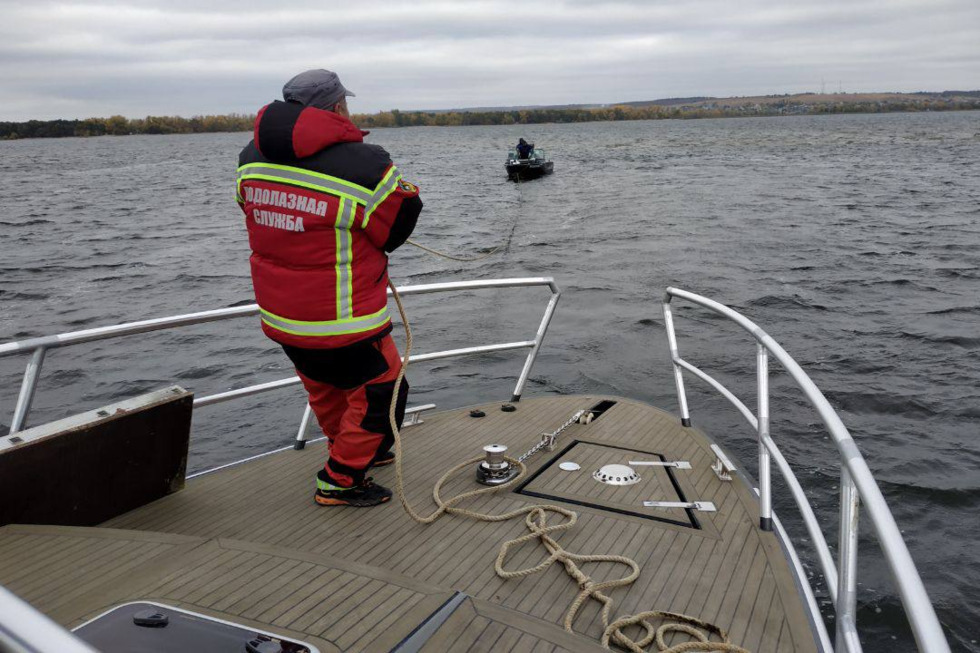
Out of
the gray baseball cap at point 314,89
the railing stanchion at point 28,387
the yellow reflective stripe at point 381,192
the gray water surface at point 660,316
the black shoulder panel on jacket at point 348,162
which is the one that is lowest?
the gray water surface at point 660,316

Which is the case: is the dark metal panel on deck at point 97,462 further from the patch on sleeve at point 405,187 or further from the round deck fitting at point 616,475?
the round deck fitting at point 616,475

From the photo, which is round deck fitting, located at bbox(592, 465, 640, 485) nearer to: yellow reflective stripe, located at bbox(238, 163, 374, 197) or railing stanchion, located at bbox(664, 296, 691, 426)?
railing stanchion, located at bbox(664, 296, 691, 426)

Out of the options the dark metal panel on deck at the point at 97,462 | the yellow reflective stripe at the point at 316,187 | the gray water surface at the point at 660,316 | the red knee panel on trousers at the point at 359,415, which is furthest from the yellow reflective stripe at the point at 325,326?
the gray water surface at the point at 660,316

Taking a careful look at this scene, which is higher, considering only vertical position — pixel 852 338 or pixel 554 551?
pixel 554 551

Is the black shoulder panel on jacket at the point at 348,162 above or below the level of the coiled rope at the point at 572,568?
above

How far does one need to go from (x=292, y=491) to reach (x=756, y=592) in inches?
90.3

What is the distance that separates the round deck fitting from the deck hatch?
0.03m

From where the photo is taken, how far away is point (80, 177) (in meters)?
56.0

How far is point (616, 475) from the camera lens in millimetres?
3904

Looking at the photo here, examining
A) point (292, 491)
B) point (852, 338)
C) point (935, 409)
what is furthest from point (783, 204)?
point (292, 491)

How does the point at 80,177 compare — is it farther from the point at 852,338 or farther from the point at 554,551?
the point at 554,551

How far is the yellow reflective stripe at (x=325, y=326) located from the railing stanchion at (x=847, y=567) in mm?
1963

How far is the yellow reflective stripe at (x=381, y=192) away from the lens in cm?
307

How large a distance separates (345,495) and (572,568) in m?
1.25
